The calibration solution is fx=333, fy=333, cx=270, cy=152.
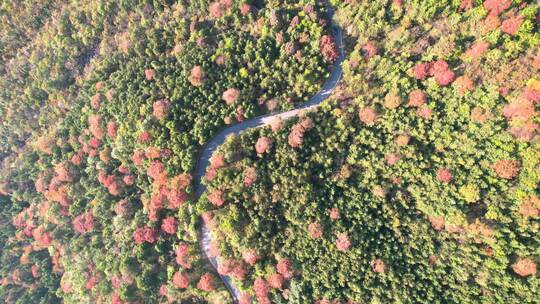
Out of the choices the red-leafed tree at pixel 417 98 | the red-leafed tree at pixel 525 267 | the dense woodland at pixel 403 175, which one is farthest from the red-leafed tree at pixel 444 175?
the red-leafed tree at pixel 525 267

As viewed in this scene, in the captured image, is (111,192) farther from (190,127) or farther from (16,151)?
(16,151)

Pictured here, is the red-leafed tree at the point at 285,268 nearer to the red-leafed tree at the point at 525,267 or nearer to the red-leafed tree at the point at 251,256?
the red-leafed tree at the point at 251,256

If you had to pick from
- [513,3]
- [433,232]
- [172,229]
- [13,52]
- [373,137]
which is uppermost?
[13,52]

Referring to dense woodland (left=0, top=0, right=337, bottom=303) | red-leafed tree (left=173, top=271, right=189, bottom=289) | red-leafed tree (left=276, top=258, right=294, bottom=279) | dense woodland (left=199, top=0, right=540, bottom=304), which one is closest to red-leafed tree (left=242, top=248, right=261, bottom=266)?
dense woodland (left=199, top=0, right=540, bottom=304)

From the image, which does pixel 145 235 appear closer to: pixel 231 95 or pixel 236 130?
pixel 236 130

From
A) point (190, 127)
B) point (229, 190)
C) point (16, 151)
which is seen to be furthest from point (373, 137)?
point (16, 151)

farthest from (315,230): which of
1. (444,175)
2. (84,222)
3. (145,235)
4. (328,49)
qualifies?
(84,222)
